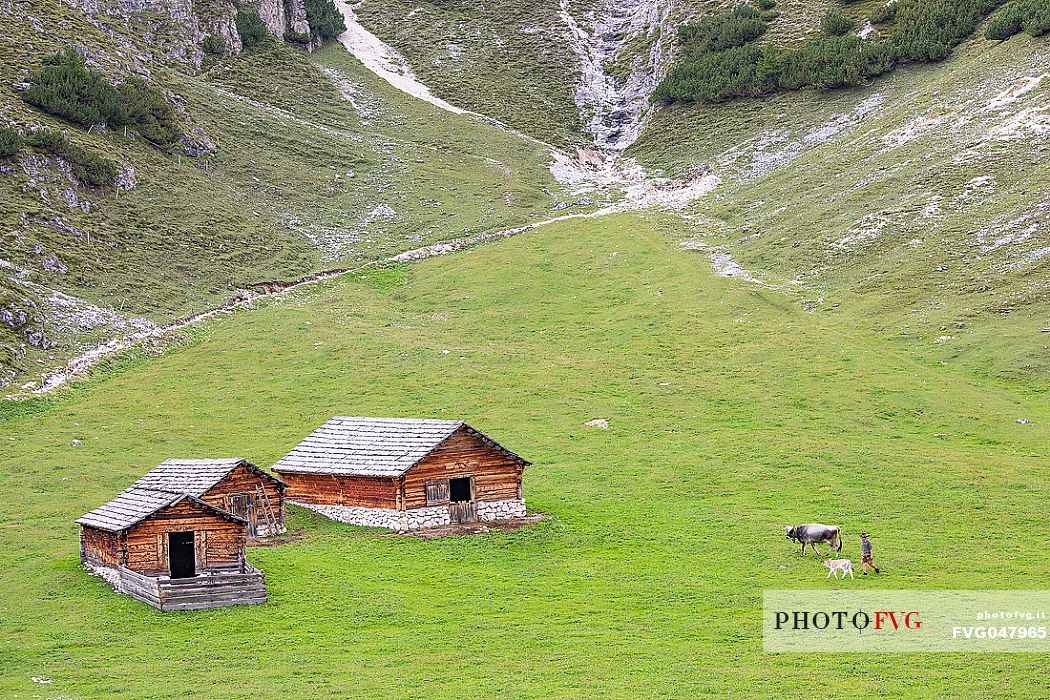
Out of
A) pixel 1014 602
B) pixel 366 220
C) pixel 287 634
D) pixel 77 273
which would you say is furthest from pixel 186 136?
pixel 1014 602

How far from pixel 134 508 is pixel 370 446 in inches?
459

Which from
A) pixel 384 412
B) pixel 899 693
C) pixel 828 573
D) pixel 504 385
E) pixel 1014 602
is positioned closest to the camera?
pixel 899 693

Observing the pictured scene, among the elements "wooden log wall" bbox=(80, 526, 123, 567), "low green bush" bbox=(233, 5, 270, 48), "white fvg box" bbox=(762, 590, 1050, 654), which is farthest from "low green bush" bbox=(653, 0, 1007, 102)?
"wooden log wall" bbox=(80, 526, 123, 567)

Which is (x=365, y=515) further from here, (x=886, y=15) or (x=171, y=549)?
(x=886, y=15)

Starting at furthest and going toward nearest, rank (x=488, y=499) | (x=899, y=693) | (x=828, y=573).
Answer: (x=488, y=499) → (x=828, y=573) → (x=899, y=693)

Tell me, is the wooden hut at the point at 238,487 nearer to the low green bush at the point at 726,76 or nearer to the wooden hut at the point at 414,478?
the wooden hut at the point at 414,478

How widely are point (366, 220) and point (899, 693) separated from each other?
86446 mm

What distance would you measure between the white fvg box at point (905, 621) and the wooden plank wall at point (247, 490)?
66.9 ft

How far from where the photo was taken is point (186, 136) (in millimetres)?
107188

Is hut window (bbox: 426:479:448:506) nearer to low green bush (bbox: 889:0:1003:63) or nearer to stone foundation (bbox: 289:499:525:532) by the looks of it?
stone foundation (bbox: 289:499:525:532)

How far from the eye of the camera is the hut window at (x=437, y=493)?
45094 millimetres

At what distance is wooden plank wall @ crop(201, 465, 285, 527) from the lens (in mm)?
43312

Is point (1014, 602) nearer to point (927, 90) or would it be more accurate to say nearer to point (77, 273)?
point (77, 273)

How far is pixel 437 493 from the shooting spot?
4528 centimetres
